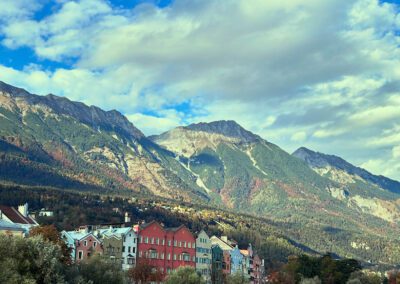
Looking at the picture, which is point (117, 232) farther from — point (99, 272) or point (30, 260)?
point (30, 260)

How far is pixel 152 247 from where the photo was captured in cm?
17338

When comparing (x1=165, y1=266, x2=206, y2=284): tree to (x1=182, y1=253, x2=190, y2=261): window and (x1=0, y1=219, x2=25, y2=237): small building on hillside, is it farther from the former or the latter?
(x1=182, y1=253, x2=190, y2=261): window

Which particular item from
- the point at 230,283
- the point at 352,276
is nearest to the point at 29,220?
the point at 230,283

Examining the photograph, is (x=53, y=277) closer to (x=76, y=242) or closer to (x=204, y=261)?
(x=76, y=242)

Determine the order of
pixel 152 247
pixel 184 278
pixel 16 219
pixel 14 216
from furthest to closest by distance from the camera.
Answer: pixel 152 247 < pixel 14 216 < pixel 16 219 < pixel 184 278

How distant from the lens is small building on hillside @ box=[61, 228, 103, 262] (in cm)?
15575

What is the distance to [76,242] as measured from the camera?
512ft

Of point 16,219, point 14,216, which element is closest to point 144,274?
point 16,219

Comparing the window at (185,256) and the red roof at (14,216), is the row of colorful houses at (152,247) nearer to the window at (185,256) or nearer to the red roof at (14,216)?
the window at (185,256)

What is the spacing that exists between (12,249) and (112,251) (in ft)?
288

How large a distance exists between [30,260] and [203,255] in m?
112

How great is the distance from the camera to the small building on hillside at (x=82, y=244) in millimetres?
155750

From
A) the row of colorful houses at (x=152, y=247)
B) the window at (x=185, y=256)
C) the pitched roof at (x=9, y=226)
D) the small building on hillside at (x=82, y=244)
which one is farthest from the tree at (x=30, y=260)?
the window at (x=185, y=256)

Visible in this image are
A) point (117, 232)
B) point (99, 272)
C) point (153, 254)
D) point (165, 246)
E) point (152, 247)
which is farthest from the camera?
point (165, 246)
